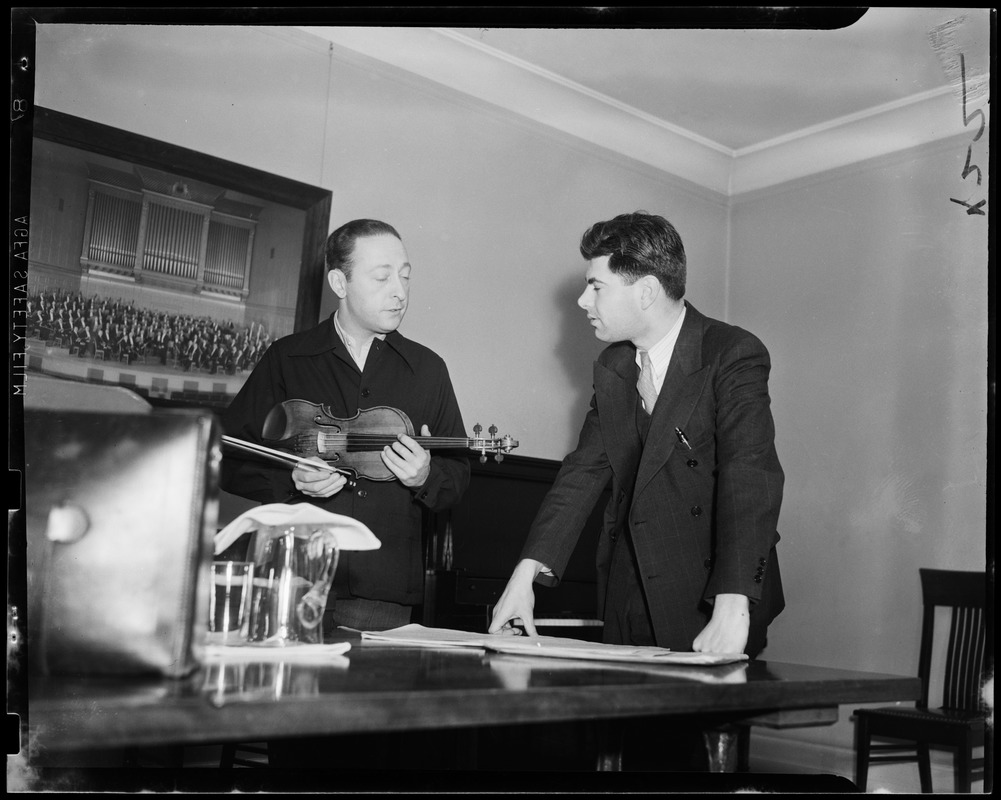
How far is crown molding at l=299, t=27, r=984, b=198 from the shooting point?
3.64m

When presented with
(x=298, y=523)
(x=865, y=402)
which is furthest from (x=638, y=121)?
(x=298, y=523)

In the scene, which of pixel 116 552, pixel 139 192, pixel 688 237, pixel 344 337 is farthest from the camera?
pixel 688 237

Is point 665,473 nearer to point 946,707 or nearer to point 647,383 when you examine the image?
point 647,383

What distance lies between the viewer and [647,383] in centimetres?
233

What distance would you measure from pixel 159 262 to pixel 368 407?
105 centimetres

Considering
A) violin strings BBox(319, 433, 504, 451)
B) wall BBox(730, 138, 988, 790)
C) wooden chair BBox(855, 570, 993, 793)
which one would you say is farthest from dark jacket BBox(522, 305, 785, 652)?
wall BBox(730, 138, 988, 790)

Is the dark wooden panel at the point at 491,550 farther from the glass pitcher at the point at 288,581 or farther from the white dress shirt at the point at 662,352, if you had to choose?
the glass pitcher at the point at 288,581

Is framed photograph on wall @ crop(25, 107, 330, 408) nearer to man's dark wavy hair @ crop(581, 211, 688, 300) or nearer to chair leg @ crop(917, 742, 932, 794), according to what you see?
man's dark wavy hair @ crop(581, 211, 688, 300)

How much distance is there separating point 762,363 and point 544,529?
23.8 inches

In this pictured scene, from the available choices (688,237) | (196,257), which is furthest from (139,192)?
(688,237)

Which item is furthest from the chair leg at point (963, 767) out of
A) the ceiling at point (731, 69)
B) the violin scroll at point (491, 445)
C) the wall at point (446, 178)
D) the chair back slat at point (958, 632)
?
the ceiling at point (731, 69)

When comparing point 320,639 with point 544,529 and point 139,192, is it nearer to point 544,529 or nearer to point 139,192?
point 544,529

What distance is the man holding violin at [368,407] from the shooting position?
7.53ft

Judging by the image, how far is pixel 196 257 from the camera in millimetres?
3098
